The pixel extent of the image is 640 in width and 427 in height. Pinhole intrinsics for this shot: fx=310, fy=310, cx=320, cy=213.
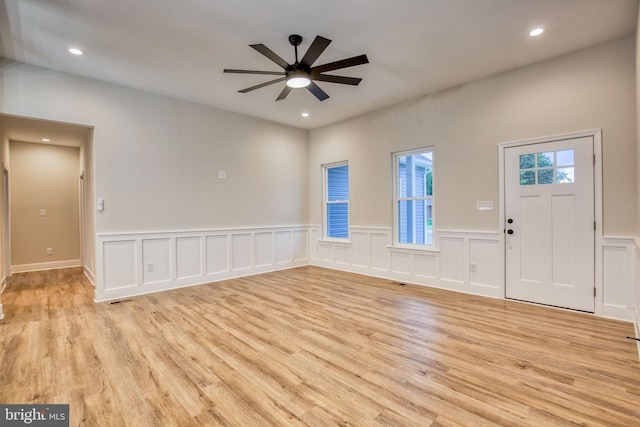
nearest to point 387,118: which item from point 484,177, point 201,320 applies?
point 484,177

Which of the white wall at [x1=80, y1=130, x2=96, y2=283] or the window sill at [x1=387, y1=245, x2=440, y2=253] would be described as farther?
the window sill at [x1=387, y1=245, x2=440, y2=253]

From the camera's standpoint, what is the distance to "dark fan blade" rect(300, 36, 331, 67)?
2.52 meters

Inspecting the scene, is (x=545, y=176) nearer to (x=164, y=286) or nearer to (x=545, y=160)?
(x=545, y=160)

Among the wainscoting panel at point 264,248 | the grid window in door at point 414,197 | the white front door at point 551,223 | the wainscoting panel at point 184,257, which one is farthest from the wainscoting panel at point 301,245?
the white front door at point 551,223

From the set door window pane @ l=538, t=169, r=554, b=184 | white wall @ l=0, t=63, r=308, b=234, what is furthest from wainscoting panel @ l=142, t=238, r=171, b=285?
door window pane @ l=538, t=169, r=554, b=184

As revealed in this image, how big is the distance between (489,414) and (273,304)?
8.70 feet

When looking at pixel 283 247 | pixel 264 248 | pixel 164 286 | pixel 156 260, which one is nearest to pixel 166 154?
pixel 156 260

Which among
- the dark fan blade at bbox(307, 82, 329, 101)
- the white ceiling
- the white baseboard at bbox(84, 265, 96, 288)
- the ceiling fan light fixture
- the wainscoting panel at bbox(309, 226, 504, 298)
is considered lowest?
the white baseboard at bbox(84, 265, 96, 288)

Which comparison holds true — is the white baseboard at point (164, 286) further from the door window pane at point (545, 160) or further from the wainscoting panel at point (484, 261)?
the door window pane at point (545, 160)

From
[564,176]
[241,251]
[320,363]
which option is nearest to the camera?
[320,363]

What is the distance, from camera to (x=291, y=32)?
3.04 m

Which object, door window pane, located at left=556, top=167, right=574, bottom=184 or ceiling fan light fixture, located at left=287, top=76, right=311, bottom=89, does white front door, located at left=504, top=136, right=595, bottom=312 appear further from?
ceiling fan light fixture, located at left=287, top=76, right=311, bottom=89

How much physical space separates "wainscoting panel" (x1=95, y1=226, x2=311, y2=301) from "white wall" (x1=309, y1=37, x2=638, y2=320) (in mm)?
1068

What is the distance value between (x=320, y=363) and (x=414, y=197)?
3459 mm
